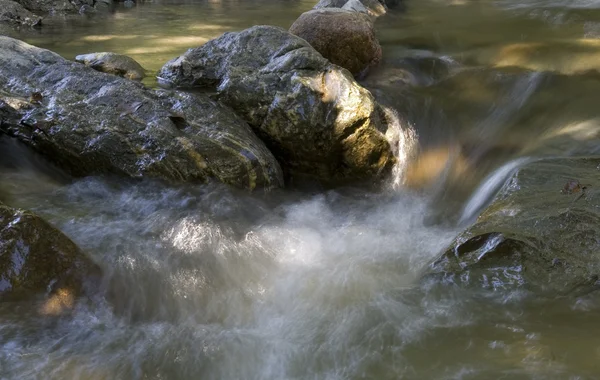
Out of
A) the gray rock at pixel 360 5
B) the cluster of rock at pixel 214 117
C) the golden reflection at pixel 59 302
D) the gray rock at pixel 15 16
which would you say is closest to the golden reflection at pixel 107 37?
the gray rock at pixel 15 16

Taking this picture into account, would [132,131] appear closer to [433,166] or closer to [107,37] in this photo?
[433,166]

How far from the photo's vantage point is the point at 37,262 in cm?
316

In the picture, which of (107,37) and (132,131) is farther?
(107,37)

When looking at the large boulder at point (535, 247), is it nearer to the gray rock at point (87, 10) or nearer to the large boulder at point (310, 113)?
the large boulder at point (310, 113)

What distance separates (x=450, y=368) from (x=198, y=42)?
8431mm

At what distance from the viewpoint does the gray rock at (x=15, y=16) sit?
12352 millimetres

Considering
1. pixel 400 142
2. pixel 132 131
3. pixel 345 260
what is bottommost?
pixel 345 260

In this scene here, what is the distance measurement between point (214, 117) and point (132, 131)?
2.74ft

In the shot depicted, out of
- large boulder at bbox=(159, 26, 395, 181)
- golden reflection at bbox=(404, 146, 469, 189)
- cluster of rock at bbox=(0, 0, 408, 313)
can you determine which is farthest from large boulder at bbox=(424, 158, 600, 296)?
cluster of rock at bbox=(0, 0, 408, 313)

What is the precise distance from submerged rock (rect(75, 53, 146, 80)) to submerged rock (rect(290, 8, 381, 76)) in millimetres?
2241

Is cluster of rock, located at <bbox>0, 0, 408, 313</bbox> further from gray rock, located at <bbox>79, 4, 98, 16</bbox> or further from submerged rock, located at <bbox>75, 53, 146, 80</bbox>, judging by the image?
gray rock, located at <bbox>79, 4, 98, 16</bbox>

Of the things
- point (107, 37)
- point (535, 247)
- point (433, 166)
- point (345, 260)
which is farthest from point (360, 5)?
point (535, 247)

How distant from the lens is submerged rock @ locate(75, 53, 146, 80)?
22.6 feet

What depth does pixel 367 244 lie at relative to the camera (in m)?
4.28
